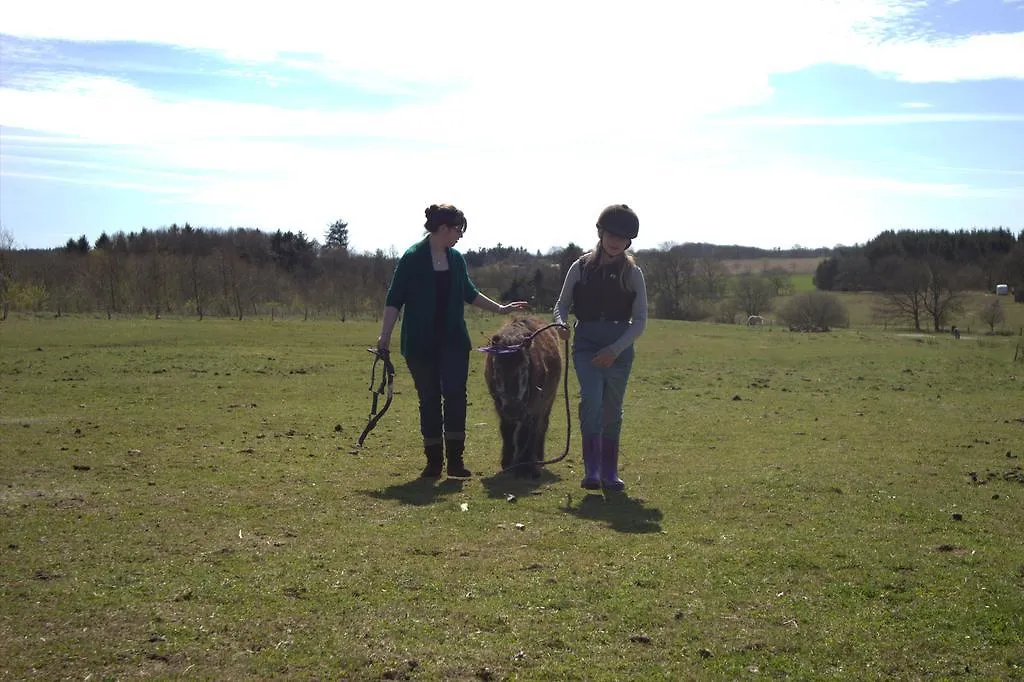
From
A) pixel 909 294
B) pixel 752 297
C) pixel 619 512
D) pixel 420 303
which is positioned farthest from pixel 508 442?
pixel 752 297

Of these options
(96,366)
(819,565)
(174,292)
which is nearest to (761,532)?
(819,565)

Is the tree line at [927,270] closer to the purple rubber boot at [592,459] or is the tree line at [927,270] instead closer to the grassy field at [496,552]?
the grassy field at [496,552]

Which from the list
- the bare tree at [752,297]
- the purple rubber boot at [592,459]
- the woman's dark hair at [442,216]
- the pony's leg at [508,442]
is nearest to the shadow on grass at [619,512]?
the purple rubber boot at [592,459]

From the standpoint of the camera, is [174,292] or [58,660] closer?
[58,660]

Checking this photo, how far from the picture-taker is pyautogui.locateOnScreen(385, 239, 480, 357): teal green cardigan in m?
8.92

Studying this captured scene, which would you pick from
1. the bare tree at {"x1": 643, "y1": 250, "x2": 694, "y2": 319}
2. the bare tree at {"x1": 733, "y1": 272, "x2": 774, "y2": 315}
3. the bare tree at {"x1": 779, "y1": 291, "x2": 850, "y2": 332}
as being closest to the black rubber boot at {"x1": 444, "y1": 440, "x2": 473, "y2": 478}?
the bare tree at {"x1": 779, "y1": 291, "x2": 850, "y2": 332}

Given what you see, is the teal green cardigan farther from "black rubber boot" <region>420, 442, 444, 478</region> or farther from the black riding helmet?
the black riding helmet

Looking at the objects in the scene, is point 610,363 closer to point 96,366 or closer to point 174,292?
point 96,366

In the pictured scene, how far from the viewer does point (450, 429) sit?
9.09 metres

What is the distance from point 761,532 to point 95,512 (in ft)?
17.9

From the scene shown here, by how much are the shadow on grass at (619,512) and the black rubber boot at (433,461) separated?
5.53 ft

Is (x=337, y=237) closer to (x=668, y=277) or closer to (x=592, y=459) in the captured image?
(x=668, y=277)

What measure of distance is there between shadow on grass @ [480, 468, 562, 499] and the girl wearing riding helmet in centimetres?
66

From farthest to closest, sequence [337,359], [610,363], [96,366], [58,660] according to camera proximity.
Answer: [337,359] → [96,366] → [610,363] → [58,660]
